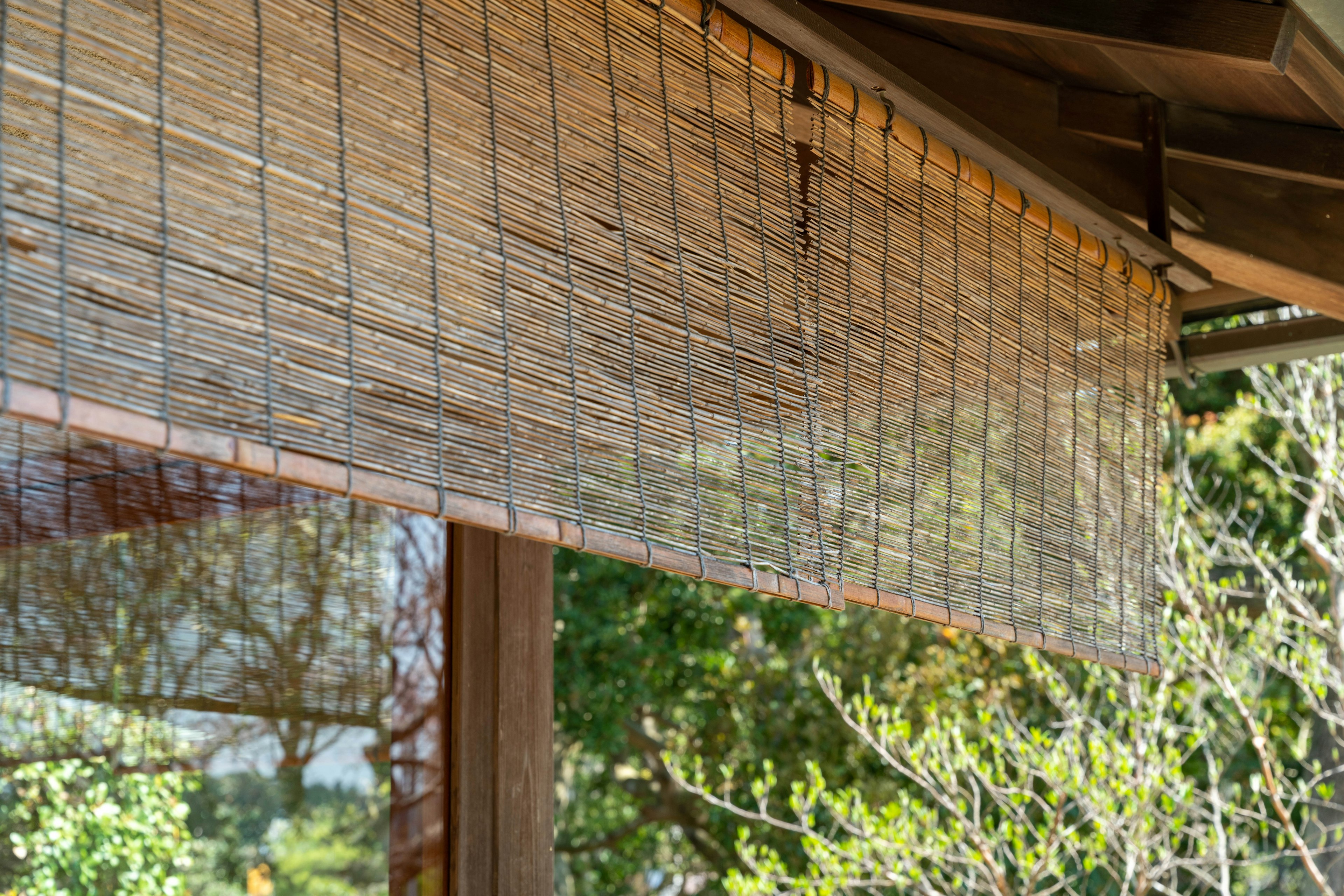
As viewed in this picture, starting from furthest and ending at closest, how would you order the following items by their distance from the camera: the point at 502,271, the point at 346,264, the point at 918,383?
the point at 918,383 → the point at 502,271 → the point at 346,264

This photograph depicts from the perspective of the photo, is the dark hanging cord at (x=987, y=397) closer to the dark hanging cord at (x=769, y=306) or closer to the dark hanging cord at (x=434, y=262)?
the dark hanging cord at (x=769, y=306)

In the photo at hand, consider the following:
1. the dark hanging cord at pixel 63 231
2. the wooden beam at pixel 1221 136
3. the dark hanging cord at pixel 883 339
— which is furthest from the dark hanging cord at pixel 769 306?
the wooden beam at pixel 1221 136

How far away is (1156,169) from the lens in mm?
2236

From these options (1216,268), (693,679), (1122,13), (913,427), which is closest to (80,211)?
(913,427)

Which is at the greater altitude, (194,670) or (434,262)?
(434,262)

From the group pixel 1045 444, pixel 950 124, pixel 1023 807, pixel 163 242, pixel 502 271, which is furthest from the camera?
pixel 1023 807

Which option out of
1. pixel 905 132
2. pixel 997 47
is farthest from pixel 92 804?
pixel 997 47

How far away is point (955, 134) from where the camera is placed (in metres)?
1.80

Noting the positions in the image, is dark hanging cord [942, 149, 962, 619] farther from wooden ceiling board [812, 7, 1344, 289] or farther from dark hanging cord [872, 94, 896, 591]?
wooden ceiling board [812, 7, 1344, 289]

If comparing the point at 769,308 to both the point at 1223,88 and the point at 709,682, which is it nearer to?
the point at 1223,88

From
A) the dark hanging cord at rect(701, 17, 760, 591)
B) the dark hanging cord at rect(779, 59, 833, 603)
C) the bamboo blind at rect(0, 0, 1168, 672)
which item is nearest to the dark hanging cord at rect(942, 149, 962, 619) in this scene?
the bamboo blind at rect(0, 0, 1168, 672)

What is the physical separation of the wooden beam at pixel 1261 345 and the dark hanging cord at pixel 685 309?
69.8 inches

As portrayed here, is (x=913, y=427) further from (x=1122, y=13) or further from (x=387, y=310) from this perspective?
(x=387, y=310)

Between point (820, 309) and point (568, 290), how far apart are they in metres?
0.44
